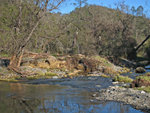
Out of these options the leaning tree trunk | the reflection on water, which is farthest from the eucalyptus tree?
the reflection on water

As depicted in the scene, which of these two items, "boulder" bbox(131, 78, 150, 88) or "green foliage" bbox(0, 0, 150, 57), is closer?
"boulder" bbox(131, 78, 150, 88)

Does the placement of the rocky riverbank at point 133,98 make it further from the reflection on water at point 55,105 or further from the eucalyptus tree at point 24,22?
the eucalyptus tree at point 24,22

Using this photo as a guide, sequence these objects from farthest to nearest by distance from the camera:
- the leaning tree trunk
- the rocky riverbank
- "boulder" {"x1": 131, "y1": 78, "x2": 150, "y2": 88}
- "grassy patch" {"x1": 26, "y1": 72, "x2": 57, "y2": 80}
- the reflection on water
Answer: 1. the leaning tree trunk
2. "grassy patch" {"x1": 26, "y1": 72, "x2": 57, "y2": 80}
3. "boulder" {"x1": 131, "y1": 78, "x2": 150, "y2": 88}
4. the rocky riverbank
5. the reflection on water

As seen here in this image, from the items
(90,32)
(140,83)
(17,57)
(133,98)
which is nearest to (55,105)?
(133,98)

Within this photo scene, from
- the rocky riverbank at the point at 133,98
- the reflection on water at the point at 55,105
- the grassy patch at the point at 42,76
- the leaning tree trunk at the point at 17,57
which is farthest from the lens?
the leaning tree trunk at the point at 17,57

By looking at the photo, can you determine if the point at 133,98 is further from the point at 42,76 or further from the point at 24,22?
the point at 24,22

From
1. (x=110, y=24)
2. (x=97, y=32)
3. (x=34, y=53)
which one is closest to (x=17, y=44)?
(x=34, y=53)

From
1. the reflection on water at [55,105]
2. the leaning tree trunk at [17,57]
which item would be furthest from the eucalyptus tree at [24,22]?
the reflection on water at [55,105]

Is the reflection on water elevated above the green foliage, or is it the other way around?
the green foliage

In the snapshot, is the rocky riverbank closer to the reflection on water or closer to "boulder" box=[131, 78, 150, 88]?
the reflection on water

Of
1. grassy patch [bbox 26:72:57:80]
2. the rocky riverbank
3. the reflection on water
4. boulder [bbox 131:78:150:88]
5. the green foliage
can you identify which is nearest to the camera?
the reflection on water

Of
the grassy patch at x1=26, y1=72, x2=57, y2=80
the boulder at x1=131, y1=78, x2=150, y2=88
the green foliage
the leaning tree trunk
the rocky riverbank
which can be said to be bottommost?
the grassy patch at x1=26, y1=72, x2=57, y2=80

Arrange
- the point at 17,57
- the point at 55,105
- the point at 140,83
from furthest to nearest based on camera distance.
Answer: the point at 17,57 < the point at 140,83 < the point at 55,105

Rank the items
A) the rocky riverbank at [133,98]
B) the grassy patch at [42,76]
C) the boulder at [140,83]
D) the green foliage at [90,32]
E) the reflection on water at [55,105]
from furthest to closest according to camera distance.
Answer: the green foliage at [90,32], the grassy patch at [42,76], the boulder at [140,83], the rocky riverbank at [133,98], the reflection on water at [55,105]
